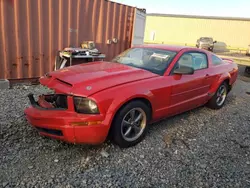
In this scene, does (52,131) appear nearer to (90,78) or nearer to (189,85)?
(90,78)

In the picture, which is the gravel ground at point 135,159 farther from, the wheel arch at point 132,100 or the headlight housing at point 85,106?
the headlight housing at point 85,106

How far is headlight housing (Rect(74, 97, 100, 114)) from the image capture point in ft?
8.80

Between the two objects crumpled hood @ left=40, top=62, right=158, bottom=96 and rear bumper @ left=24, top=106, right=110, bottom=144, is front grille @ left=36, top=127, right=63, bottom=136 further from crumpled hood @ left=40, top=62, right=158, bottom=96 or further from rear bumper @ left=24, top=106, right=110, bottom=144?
crumpled hood @ left=40, top=62, right=158, bottom=96

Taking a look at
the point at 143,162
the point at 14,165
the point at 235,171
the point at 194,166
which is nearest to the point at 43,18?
the point at 14,165

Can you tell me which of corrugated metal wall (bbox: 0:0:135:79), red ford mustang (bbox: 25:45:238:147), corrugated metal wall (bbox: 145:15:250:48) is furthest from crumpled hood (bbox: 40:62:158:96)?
corrugated metal wall (bbox: 145:15:250:48)

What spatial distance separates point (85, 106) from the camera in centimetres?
270

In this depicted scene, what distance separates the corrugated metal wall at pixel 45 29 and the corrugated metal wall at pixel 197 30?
29481mm

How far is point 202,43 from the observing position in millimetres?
27719

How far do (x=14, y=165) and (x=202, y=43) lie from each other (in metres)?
28.3

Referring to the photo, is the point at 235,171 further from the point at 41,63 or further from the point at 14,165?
the point at 41,63

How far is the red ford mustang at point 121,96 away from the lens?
2695 mm

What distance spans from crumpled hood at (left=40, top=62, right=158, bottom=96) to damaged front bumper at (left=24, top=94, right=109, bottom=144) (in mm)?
166

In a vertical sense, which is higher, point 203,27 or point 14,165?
point 203,27

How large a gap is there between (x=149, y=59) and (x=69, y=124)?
1.91 m
